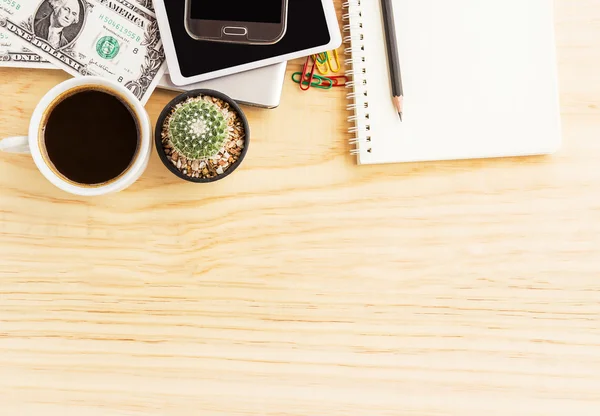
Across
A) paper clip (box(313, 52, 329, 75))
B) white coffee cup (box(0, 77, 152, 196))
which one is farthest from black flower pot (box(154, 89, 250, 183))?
paper clip (box(313, 52, 329, 75))

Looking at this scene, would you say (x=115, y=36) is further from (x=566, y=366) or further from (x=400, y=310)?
(x=566, y=366)

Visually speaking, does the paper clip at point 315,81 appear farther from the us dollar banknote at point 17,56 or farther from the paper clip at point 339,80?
the us dollar banknote at point 17,56

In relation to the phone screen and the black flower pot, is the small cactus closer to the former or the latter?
the black flower pot

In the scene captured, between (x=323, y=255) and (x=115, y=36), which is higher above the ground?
(x=115, y=36)

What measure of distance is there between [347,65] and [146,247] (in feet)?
1.17

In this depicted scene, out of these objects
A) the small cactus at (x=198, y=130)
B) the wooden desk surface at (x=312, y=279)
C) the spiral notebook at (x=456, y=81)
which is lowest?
the wooden desk surface at (x=312, y=279)

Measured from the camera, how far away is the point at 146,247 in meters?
0.64

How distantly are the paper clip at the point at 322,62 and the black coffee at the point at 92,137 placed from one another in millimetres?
246

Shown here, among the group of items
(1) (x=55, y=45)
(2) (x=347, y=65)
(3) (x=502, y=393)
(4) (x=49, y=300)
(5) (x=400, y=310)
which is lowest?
(3) (x=502, y=393)

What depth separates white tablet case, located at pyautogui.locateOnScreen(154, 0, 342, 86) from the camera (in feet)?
2.07

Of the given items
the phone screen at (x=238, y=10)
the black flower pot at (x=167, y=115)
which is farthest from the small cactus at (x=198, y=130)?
the phone screen at (x=238, y=10)

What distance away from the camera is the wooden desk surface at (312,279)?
0.64 m

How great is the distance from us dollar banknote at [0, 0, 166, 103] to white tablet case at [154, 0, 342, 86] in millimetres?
17

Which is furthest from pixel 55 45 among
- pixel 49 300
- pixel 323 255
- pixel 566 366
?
pixel 566 366
